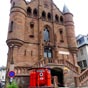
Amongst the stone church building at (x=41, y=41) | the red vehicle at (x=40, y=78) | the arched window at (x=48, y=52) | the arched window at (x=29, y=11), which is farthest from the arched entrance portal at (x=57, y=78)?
the arched window at (x=29, y=11)

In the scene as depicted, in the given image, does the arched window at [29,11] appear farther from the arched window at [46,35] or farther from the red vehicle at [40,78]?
the red vehicle at [40,78]

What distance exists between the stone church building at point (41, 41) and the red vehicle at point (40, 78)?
16.5ft

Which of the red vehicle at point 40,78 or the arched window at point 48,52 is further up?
the arched window at point 48,52

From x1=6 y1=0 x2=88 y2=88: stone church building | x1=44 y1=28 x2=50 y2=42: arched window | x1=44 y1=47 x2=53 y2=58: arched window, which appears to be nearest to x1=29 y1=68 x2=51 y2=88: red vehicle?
x1=6 y1=0 x2=88 y2=88: stone church building

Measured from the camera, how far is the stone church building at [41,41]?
21081 millimetres

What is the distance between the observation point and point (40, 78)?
14.9 metres

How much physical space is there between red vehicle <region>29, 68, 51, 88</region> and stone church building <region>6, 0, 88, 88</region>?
5021 mm

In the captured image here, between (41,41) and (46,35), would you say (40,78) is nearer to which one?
(41,41)

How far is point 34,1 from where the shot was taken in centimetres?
3022

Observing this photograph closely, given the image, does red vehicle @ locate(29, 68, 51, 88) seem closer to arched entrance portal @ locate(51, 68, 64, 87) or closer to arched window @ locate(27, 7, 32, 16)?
arched entrance portal @ locate(51, 68, 64, 87)

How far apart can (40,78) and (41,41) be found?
39.3 ft

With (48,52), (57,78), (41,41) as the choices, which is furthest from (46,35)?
(57,78)

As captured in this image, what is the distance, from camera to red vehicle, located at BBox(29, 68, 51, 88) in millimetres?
14690

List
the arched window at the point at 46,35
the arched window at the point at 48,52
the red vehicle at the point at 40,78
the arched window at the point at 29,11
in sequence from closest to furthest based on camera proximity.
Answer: the red vehicle at the point at 40,78, the arched window at the point at 48,52, the arched window at the point at 46,35, the arched window at the point at 29,11
